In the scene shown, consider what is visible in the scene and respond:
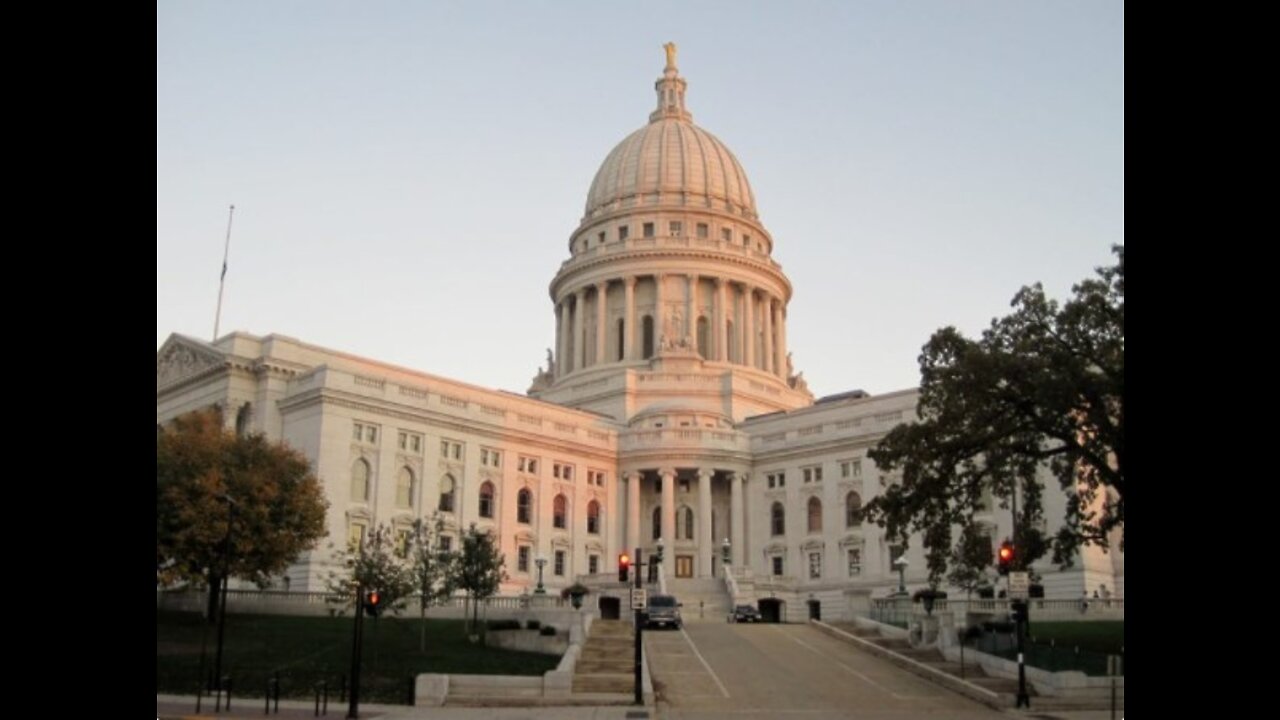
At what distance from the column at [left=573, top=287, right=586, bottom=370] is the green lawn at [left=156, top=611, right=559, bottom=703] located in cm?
5945

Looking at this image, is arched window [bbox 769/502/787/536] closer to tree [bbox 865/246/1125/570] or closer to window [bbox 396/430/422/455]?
window [bbox 396/430/422/455]

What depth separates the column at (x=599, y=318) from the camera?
112188 millimetres

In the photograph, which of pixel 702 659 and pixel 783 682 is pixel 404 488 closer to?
pixel 702 659

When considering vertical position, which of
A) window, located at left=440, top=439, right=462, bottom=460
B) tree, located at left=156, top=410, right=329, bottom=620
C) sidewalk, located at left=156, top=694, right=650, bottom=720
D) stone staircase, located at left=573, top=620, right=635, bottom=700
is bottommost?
sidewalk, located at left=156, top=694, right=650, bottom=720

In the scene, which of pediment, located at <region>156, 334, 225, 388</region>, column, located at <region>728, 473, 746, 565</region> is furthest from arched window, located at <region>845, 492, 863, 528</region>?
pediment, located at <region>156, 334, 225, 388</region>

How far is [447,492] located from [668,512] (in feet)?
55.7

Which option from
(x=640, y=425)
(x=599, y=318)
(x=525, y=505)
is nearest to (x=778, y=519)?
(x=640, y=425)

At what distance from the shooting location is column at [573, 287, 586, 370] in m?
115

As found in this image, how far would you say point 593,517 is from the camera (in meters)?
92.4
